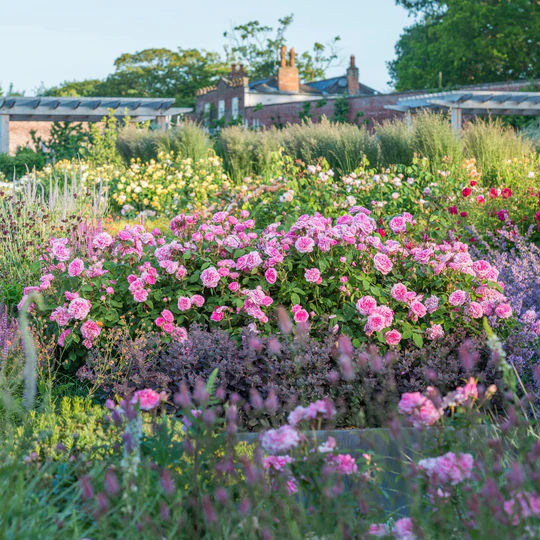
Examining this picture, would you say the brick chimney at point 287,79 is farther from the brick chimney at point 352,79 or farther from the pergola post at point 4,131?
the pergola post at point 4,131

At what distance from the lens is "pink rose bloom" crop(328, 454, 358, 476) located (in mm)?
1952

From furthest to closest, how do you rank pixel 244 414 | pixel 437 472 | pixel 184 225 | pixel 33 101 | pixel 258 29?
pixel 258 29 → pixel 33 101 → pixel 184 225 → pixel 244 414 → pixel 437 472

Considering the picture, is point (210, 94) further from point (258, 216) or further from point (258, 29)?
point (258, 216)

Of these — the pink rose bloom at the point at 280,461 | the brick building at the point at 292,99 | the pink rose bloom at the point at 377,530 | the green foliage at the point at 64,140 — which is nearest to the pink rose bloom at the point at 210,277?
the pink rose bloom at the point at 280,461

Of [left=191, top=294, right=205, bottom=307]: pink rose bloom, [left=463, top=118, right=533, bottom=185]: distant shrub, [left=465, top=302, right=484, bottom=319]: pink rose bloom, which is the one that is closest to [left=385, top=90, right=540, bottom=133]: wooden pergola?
[left=463, top=118, right=533, bottom=185]: distant shrub

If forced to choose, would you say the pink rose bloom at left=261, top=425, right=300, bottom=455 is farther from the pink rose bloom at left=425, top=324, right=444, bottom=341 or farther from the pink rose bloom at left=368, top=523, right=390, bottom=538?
the pink rose bloom at left=425, top=324, right=444, bottom=341

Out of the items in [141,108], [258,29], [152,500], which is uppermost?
[258,29]

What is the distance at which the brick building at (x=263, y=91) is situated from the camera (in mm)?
35438

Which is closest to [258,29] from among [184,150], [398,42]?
[398,42]

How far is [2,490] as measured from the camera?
2.07 meters

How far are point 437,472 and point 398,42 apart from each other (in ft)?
125

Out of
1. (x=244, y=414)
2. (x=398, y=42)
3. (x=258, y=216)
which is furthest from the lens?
(x=398, y=42)

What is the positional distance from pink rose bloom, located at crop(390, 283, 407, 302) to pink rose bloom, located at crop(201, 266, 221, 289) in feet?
3.10

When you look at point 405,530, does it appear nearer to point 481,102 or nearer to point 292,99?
point 481,102
